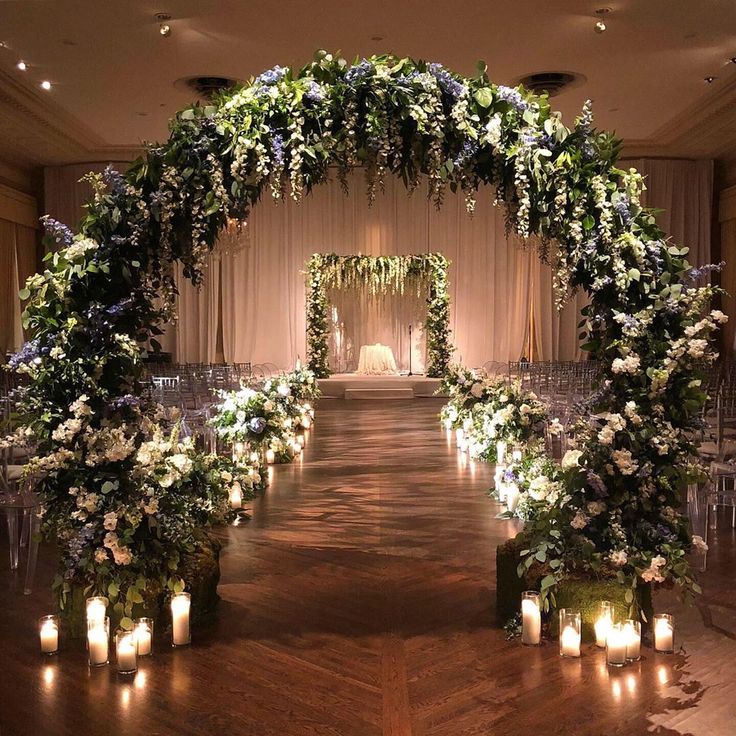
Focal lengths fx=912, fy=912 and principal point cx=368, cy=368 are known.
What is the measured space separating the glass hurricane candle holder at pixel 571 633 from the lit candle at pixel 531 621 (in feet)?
0.47

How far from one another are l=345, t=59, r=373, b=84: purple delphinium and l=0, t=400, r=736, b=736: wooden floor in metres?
2.47

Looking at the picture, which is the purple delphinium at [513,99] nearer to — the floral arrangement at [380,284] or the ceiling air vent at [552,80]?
the ceiling air vent at [552,80]

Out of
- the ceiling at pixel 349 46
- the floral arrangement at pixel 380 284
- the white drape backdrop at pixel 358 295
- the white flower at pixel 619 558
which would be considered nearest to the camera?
the white flower at pixel 619 558

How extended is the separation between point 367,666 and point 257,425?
4.26 m

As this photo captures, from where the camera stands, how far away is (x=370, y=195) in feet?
13.8

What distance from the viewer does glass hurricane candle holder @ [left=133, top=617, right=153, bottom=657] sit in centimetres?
389

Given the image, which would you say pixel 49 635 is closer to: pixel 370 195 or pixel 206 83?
pixel 370 195

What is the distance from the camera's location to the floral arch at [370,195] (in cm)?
398

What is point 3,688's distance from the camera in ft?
11.8

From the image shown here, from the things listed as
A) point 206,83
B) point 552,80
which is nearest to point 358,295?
point 206,83

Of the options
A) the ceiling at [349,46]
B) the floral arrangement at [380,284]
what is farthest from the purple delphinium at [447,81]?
the floral arrangement at [380,284]

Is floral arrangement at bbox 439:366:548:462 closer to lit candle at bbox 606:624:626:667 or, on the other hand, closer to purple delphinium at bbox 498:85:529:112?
lit candle at bbox 606:624:626:667

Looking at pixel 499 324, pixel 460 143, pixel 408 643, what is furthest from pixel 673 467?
pixel 499 324

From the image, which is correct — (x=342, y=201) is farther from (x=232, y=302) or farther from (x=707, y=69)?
(x=707, y=69)
